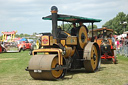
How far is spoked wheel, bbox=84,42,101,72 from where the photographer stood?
31.6 feet

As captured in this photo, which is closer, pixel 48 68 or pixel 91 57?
pixel 48 68

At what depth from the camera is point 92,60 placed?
10.1 m

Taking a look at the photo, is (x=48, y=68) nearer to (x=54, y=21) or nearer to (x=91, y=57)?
(x=54, y=21)

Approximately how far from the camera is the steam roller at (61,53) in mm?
7800

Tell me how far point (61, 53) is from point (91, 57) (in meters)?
2.28

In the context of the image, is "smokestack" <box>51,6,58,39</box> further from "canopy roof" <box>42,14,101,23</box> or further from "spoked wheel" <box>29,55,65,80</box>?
"spoked wheel" <box>29,55,65,80</box>

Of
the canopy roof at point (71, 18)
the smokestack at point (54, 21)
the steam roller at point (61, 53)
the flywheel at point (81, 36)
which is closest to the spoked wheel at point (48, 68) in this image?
the steam roller at point (61, 53)

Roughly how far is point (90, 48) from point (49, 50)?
2253mm

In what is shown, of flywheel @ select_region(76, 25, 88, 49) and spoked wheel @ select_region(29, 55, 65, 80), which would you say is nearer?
spoked wheel @ select_region(29, 55, 65, 80)

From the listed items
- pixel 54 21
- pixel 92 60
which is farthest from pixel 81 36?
pixel 54 21

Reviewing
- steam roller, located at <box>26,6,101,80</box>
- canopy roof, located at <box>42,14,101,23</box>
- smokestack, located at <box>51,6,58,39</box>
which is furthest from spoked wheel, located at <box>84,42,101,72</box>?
smokestack, located at <box>51,6,58,39</box>

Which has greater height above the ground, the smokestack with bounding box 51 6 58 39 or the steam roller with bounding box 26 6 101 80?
the smokestack with bounding box 51 6 58 39

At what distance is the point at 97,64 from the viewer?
35.0ft

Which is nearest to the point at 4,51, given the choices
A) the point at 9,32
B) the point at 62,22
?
the point at 62,22
